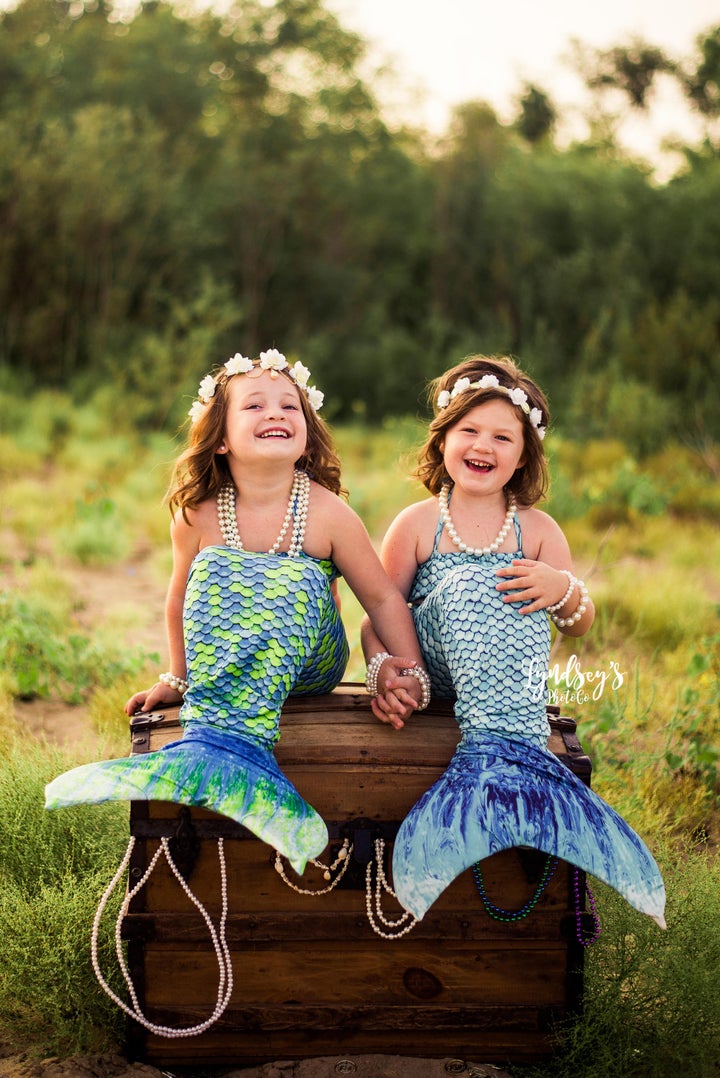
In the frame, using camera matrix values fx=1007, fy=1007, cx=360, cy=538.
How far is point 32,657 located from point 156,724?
1738mm

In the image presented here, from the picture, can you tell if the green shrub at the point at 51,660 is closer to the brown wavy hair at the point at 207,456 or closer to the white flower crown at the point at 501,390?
the brown wavy hair at the point at 207,456

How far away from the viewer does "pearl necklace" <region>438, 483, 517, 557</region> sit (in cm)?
257

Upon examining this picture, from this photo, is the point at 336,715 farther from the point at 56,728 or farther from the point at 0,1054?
Answer: the point at 56,728

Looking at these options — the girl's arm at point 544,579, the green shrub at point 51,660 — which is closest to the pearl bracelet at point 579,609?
the girl's arm at point 544,579

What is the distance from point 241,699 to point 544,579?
0.78 m

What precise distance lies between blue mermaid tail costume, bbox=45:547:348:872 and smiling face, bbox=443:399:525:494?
1.53 ft

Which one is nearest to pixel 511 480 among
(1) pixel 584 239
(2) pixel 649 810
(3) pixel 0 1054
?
(2) pixel 649 810

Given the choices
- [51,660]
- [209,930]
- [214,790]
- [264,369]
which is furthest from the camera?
[51,660]

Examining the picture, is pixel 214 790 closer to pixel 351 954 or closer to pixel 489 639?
pixel 351 954

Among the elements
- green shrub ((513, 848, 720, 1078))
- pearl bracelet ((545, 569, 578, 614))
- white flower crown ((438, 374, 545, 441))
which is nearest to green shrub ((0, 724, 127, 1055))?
green shrub ((513, 848, 720, 1078))

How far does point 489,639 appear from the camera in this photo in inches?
89.9

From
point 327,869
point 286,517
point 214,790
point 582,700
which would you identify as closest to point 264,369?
point 286,517

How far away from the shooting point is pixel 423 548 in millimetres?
2650

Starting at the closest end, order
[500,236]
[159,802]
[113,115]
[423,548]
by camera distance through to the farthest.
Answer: [159,802]
[423,548]
[113,115]
[500,236]
